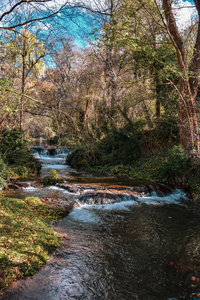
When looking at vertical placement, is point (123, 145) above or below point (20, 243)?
above

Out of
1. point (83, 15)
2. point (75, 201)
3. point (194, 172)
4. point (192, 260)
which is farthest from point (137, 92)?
point (192, 260)

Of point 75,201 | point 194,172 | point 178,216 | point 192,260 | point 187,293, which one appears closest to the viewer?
point 187,293

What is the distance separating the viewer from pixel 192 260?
4090 mm

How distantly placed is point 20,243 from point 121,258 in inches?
78.6

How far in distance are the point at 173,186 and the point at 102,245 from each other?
19.6ft

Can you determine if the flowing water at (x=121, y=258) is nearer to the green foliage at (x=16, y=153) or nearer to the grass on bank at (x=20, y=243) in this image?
the grass on bank at (x=20, y=243)

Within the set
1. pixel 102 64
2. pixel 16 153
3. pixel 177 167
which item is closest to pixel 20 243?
pixel 177 167

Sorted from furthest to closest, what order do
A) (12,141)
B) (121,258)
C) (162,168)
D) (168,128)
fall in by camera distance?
(168,128), (12,141), (162,168), (121,258)

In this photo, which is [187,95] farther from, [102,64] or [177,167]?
[102,64]

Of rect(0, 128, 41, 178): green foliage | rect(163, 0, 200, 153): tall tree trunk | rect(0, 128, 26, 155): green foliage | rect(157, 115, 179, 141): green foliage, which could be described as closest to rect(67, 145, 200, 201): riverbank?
rect(163, 0, 200, 153): tall tree trunk

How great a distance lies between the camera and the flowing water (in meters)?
3.20

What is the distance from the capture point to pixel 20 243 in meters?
3.61

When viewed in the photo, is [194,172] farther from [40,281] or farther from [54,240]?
[40,281]

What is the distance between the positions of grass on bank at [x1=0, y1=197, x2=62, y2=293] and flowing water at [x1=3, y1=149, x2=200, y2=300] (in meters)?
0.16
